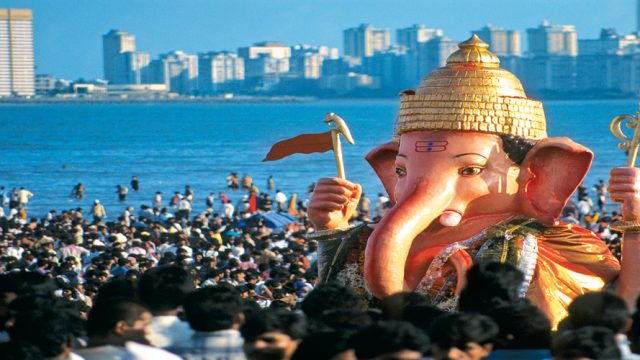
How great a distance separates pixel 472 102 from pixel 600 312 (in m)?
2.47

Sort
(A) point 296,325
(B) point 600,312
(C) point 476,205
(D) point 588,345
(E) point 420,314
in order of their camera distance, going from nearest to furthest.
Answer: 1. (D) point 588,345
2. (A) point 296,325
3. (B) point 600,312
4. (E) point 420,314
5. (C) point 476,205

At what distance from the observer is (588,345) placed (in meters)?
6.11

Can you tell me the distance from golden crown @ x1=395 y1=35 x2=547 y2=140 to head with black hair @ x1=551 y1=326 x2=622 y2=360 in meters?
3.04

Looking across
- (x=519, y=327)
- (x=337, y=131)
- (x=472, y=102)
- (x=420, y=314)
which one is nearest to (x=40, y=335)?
(x=420, y=314)

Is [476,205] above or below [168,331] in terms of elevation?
above

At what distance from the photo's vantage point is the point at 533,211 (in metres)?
9.22

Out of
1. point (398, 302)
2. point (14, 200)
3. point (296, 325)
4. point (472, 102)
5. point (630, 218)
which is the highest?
point (472, 102)

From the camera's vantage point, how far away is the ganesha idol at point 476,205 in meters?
8.83

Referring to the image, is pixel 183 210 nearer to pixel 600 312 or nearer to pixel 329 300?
pixel 329 300

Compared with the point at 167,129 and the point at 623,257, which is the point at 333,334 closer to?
the point at 623,257

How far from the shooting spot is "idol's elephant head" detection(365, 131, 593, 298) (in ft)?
29.3

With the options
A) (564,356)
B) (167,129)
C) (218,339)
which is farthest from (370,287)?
(167,129)

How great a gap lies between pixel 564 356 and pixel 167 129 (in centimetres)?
10880

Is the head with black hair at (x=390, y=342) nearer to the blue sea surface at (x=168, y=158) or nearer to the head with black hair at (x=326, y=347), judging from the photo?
the head with black hair at (x=326, y=347)
